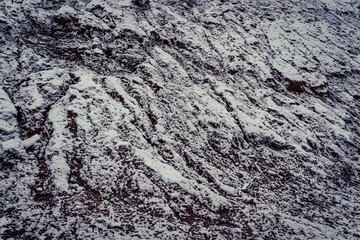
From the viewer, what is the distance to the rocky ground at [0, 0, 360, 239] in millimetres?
3715

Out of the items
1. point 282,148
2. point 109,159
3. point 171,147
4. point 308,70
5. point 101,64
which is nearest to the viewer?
point 109,159

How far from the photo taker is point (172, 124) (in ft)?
17.2

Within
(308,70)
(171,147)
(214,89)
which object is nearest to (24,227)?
(171,147)

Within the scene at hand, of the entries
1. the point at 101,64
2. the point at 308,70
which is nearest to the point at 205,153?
the point at 101,64

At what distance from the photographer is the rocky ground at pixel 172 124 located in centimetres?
371

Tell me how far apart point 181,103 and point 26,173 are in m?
4.06

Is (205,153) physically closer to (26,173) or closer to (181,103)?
(181,103)

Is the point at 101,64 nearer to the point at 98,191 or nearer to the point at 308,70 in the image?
the point at 98,191

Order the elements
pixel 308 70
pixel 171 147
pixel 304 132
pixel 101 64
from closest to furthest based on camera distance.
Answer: pixel 171 147, pixel 304 132, pixel 101 64, pixel 308 70

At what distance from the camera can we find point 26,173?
376 cm

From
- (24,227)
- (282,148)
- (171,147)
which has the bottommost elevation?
(24,227)

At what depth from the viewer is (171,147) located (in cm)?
479

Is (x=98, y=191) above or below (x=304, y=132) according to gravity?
below

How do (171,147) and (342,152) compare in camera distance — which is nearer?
(171,147)
